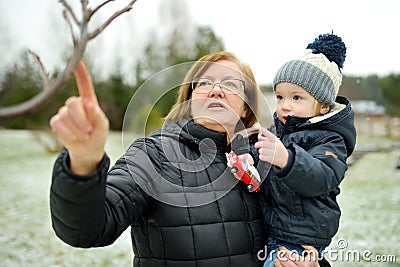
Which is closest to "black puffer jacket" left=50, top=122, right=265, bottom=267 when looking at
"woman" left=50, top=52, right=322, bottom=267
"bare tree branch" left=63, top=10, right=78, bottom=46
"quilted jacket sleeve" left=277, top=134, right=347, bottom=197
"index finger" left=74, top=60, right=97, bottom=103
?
"woman" left=50, top=52, right=322, bottom=267

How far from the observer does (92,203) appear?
1.07 m

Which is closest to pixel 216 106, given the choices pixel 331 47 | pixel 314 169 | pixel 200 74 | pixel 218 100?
pixel 218 100

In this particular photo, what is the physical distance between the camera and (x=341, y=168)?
1.52 metres

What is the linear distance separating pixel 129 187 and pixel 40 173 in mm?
12073

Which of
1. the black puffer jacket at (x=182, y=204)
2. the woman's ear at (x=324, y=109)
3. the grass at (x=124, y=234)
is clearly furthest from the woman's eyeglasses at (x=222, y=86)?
the grass at (x=124, y=234)

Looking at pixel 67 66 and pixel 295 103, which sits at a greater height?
pixel 67 66

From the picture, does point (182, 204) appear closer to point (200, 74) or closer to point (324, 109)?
point (200, 74)

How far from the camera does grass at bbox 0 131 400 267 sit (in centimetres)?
552

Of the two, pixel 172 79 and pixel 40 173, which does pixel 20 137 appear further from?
pixel 172 79

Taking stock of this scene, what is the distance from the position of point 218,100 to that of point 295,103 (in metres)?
0.33

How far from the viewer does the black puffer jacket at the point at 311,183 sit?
143cm

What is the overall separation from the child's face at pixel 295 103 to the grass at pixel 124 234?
1.71 metres

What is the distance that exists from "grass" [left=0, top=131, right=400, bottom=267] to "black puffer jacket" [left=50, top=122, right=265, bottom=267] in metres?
1.67

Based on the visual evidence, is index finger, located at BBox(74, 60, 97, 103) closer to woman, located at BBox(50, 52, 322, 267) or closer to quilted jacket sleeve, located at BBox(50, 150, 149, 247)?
quilted jacket sleeve, located at BBox(50, 150, 149, 247)
